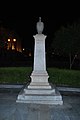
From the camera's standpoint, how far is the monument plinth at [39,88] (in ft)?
35.0

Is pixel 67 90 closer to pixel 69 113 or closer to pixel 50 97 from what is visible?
pixel 50 97

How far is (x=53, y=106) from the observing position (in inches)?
398

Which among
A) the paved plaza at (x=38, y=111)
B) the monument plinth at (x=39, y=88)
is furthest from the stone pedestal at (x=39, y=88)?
the paved plaza at (x=38, y=111)

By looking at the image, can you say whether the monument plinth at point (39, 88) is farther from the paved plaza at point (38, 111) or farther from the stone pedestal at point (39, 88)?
the paved plaza at point (38, 111)

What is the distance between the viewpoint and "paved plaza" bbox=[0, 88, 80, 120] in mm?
8430

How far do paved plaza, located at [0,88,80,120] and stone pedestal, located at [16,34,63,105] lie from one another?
0.41 metres

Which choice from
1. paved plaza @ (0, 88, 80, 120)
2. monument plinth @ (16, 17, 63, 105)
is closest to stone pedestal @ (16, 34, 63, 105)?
monument plinth @ (16, 17, 63, 105)

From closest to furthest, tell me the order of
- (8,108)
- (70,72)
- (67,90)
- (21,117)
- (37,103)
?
(21,117)
(8,108)
(37,103)
(67,90)
(70,72)

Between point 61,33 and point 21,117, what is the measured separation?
69.7 ft

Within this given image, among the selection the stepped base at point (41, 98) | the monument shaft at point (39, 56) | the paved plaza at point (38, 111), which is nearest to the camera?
the paved plaza at point (38, 111)

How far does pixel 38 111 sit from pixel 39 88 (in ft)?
7.42

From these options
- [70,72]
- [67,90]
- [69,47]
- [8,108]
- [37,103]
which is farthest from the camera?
[69,47]

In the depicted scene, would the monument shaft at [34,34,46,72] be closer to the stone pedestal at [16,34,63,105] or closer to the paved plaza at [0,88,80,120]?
the stone pedestal at [16,34,63,105]

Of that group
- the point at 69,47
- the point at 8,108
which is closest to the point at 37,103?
the point at 8,108
